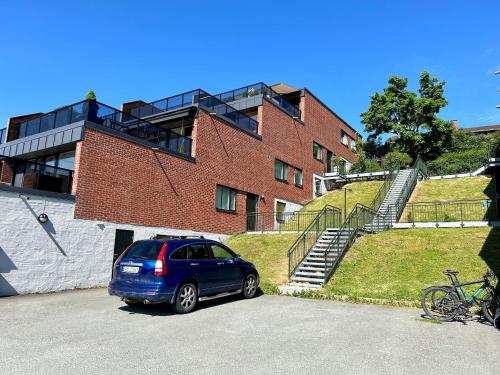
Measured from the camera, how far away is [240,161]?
22562 mm

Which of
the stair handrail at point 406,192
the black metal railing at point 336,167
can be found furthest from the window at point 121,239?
the black metal railing at point 336,167

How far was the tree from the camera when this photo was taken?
1387 inches

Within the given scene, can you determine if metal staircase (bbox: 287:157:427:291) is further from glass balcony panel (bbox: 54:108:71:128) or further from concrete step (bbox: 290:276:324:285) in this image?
glass balcony panel (bbox: 54:108:71:128)

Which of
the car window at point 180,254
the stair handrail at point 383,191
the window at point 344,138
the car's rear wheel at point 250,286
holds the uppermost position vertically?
the window at point 344,138

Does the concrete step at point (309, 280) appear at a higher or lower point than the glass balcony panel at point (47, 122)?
lower

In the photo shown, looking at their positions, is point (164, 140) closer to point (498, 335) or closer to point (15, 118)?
point (15, 118)

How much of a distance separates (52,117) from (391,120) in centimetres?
3110

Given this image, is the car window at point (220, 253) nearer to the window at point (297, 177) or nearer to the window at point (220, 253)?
the window at point (220, 253)

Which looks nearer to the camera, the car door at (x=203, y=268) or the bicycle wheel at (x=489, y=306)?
the bicycle wheel at (x=489, y=306)

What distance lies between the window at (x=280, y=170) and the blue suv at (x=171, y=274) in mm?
16466

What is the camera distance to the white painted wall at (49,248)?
11656 mm

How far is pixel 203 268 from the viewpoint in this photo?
952 cm

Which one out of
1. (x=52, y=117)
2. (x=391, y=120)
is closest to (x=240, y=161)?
(x=52, y=117)

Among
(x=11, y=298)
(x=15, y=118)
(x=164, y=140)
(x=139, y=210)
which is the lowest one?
(x=11, y=298)
